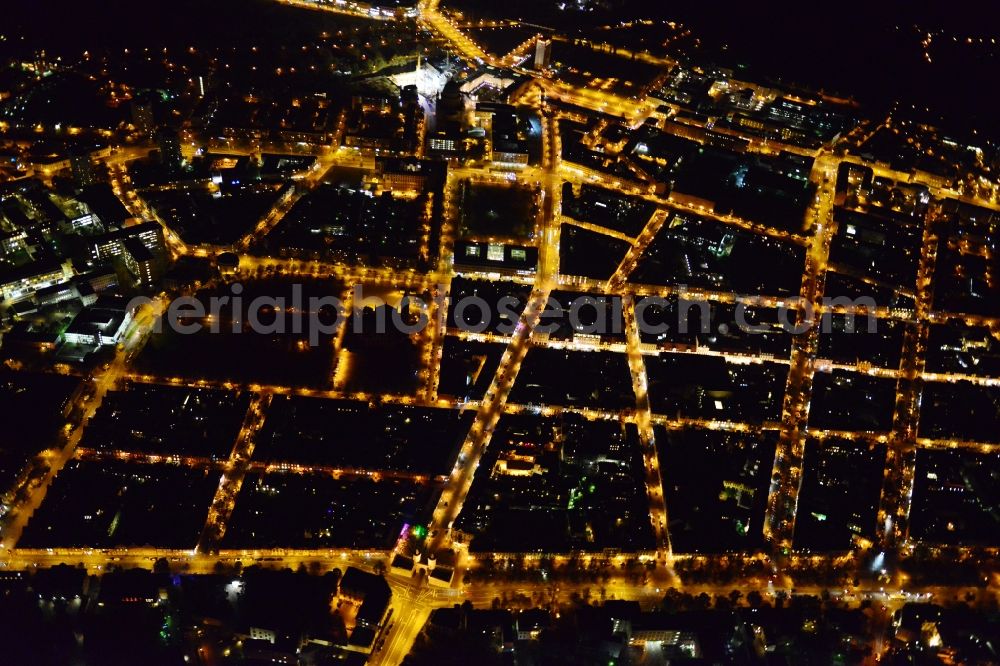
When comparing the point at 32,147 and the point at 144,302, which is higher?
the point at 32,147

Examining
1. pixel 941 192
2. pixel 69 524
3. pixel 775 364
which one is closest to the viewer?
pixel 69 524

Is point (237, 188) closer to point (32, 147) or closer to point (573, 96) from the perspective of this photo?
point (32, 147)

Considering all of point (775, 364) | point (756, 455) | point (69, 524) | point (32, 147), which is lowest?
point (69, 524)

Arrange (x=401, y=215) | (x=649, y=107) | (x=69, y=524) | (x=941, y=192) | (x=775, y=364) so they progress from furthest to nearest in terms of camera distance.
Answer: (x=649, y=107), (x=941, y=192), (x=401, y=215), (x=775, y=364), (x=69, y=524)

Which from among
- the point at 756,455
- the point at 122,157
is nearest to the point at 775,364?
the point at 756,455

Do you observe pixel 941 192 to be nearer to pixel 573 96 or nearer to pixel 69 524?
pixel 573 96

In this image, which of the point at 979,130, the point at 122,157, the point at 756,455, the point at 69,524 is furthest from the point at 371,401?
the point at 979,130

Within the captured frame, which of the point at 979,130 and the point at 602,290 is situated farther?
the point at 979,130
